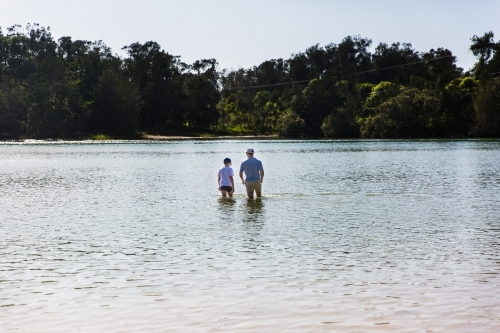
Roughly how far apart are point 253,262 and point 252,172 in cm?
1181

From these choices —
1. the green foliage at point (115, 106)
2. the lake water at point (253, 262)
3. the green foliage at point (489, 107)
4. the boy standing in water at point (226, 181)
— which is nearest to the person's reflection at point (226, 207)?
the lake water at point (253, 262)

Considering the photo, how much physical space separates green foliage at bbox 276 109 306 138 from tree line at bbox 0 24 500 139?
0.75 ft

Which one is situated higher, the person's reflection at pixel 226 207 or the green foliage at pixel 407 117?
the green foliage at pixel 407 117

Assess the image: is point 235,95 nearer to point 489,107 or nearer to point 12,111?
point 12,111

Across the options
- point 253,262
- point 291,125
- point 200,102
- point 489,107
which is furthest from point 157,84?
point 253,262

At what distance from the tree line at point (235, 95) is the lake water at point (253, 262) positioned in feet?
318

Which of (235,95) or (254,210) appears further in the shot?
(235,95)

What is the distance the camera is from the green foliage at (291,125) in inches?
5694

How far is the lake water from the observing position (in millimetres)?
10016

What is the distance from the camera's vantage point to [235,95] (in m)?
179

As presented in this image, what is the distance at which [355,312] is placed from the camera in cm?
1019

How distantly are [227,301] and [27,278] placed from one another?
4171mm

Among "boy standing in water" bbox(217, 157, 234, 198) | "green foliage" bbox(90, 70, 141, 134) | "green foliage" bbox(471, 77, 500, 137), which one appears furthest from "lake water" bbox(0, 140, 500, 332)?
"green foliage" bbox(90, 70, 141, 134)

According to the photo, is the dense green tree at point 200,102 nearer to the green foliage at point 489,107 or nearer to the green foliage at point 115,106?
the green foliage at point 115,106
